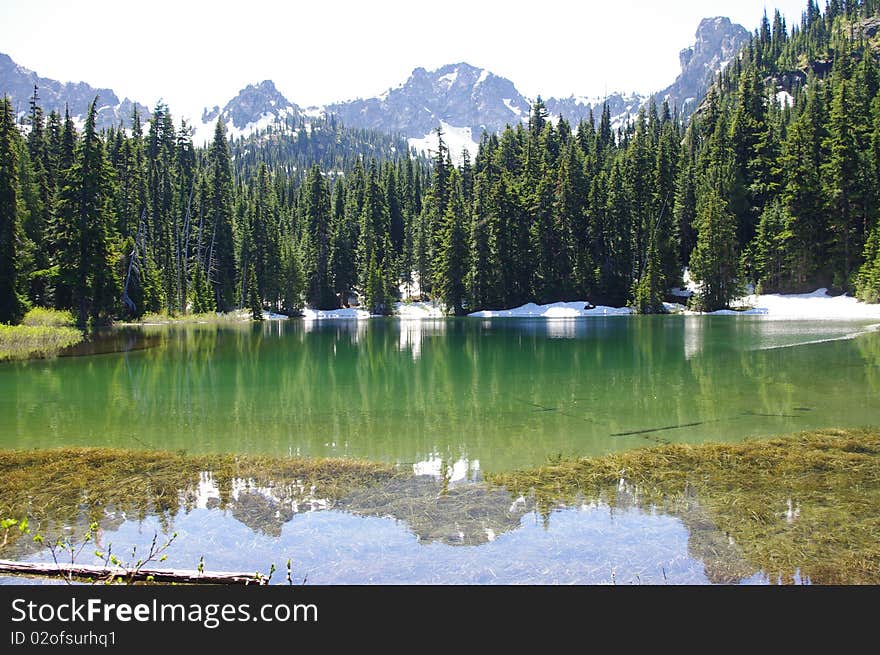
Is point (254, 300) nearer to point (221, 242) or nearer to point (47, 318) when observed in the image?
point (221, 242)

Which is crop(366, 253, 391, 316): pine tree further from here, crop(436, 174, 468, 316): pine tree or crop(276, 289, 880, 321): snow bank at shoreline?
crop(436, 174, 468, 316): pine tree

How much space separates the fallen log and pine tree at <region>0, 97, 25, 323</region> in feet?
130

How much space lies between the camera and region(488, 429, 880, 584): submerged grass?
618 cm

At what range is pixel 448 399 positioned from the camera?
17.0 m

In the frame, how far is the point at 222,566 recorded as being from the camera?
631 centimetres

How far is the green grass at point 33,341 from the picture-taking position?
31.4m

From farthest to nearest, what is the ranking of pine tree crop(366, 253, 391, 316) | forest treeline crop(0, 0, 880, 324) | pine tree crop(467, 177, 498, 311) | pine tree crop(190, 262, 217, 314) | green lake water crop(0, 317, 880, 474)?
pine tree crop(366, 253, 391, 316) → pine tree crop(467, 177, 498, 311) → pine tree crop(190, 262, 217, 314) → forest treeline crop(0, 0, 880, 324) → green lake water crop(0, 317, 880, 474)

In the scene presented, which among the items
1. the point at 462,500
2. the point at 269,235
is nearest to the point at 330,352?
the point at 462,500

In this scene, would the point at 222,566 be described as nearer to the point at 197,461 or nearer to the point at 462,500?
the point at 462,500

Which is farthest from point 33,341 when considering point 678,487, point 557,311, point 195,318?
point 557,311

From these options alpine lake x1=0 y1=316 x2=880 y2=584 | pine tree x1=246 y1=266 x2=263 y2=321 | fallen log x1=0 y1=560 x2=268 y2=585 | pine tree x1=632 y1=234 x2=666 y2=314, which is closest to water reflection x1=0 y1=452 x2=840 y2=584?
Result: alpine lake x1=0 y1=316 x2=880 y2=584

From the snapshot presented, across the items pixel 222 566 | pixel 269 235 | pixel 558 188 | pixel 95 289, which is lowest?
pixel 222 566

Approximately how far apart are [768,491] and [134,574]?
7.84 metres

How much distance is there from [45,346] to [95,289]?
45.7 feet
